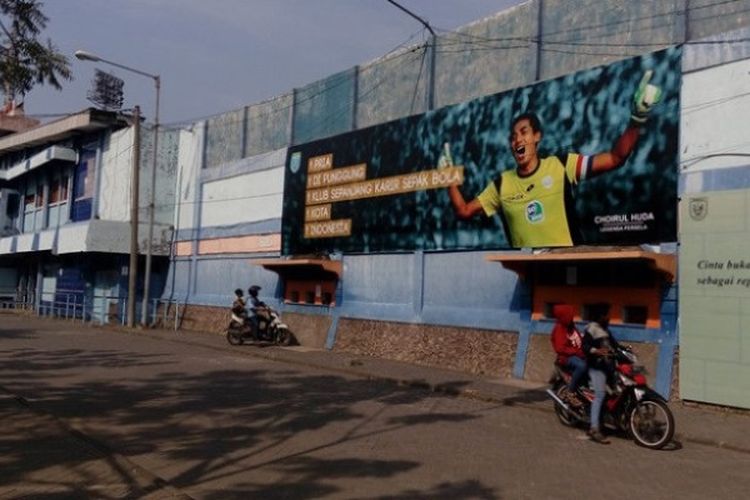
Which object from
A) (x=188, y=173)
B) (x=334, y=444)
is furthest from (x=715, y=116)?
(x=188, y=173)

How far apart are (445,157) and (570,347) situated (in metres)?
8.13

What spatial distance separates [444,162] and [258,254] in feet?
28.0

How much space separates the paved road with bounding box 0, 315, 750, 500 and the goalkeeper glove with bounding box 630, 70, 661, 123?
5431 mm

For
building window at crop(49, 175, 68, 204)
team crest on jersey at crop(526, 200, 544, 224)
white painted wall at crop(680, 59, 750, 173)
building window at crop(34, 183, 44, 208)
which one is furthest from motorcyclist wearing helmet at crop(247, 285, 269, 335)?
building window at crop(34, 183, 44, 208)

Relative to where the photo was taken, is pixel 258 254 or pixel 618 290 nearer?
Answer: pixel 618 290

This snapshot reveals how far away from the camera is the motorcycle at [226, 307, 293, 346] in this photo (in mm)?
20484

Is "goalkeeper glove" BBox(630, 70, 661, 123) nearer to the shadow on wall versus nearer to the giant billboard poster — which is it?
the giant billboard poster

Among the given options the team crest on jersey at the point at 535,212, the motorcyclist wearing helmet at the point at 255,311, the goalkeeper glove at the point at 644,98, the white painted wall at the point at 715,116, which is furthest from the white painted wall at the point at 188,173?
the white painted wall at the point at 715,116

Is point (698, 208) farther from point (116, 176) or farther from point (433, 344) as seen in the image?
point (116, 176)

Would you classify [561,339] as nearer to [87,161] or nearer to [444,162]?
[444,162]

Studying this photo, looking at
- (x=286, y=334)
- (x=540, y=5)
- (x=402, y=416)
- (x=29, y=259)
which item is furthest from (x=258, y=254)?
(x=29, y=259)

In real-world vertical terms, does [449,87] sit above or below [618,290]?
above

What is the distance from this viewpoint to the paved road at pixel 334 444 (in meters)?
6.63

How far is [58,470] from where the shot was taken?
6.76 meters
